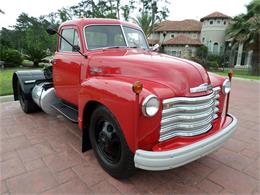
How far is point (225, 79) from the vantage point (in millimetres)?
3045

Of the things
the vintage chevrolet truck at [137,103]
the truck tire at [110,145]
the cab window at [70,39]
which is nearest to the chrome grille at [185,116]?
the vintage chevrolet truck at [137,103]

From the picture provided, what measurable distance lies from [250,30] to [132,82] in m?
18.2

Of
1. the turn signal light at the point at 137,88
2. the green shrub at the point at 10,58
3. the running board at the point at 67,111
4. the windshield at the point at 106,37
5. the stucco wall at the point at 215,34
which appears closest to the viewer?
the turn signal light at the point at 137,88

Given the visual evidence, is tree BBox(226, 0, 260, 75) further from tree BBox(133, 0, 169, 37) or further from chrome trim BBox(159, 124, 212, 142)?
chrome trim BBox(159, 124, 212, 142)

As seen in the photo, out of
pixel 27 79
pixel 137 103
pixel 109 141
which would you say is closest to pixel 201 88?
pixel 137 103

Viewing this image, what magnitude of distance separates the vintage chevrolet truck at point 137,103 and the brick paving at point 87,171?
9.6 inches

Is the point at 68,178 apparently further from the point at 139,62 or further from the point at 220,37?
the point at 220,37

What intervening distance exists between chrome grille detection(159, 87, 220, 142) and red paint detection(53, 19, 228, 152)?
0.07 metres

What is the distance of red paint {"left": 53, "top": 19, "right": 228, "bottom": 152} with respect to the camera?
2.10 metres

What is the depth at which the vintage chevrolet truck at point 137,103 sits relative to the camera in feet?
6.77

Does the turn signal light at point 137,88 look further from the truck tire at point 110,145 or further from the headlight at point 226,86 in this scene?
the headlight at point 226,86

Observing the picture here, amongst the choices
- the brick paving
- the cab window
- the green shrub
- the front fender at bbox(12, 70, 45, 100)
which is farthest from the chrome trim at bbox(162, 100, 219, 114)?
the green shrub

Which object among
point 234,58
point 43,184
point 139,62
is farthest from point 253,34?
point 43,184

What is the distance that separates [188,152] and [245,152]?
72.9 inches
